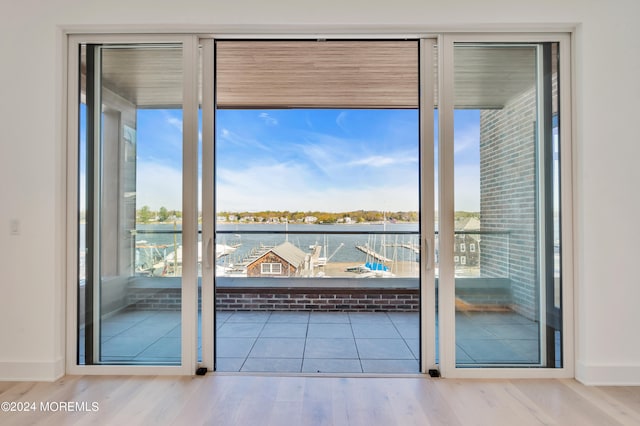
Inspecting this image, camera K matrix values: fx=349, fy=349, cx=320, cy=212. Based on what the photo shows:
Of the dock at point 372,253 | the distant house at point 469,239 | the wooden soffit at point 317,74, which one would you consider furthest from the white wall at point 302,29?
the dock at point 372,253

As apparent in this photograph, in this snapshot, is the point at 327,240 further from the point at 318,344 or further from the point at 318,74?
the point at 318,74

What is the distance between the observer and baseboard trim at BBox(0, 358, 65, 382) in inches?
89.8

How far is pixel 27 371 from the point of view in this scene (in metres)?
2.29

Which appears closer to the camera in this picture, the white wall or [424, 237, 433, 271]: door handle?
the white wall

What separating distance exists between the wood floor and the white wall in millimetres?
250

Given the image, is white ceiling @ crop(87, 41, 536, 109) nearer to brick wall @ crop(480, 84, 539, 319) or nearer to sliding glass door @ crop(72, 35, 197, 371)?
sliding glass door @ crop(72, 35, 197, 371)

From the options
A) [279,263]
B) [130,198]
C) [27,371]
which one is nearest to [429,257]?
[130,198]

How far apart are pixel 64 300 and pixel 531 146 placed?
Result: 335cm

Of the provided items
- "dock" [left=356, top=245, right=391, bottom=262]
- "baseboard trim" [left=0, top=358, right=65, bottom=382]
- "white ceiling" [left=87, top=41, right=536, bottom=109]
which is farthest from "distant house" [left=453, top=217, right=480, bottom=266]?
"baseboard trim" [left=0, top=358, right=65, bottom=382]

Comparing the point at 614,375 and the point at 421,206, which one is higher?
the point at 421,206

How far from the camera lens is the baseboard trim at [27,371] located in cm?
228

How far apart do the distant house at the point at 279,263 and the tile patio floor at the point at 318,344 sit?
3.54 feet

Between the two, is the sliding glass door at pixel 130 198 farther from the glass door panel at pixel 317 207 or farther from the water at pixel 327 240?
the water at pixel 327 240

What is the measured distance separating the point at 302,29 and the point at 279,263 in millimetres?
3015
